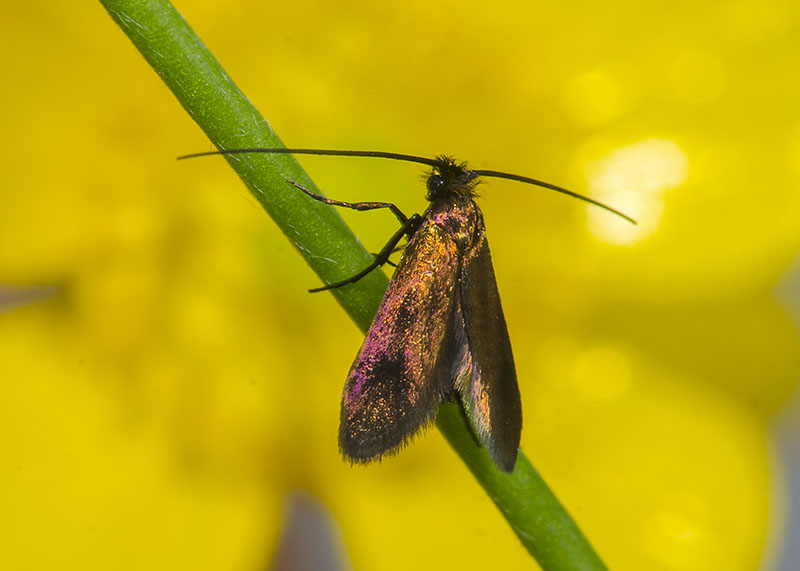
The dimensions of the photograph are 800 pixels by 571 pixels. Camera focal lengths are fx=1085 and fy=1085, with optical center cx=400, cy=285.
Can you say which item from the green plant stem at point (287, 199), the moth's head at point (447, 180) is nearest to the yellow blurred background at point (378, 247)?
the moth's head at point (447, 180)

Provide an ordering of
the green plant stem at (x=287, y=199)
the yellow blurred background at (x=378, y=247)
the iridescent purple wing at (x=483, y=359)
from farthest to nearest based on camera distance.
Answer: the yellow blurred background at (x=378, y=247) → the iridescent purple wing at (x=483, y=359) → the green plant stem at (x=287, y=199)

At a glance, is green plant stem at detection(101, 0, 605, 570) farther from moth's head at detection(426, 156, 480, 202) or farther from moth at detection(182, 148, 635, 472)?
moth's head at detection(426, 156, 480, 202)

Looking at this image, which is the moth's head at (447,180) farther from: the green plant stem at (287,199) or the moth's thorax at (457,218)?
the green plant stem at (287,199)

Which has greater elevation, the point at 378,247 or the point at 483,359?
the point at 378,247

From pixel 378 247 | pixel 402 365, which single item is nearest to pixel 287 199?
pixel 402 365

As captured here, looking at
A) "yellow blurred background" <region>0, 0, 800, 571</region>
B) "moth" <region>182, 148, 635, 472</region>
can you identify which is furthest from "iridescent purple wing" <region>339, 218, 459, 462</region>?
"yellow blurred background" <region>0, 0, 800, 571</region>

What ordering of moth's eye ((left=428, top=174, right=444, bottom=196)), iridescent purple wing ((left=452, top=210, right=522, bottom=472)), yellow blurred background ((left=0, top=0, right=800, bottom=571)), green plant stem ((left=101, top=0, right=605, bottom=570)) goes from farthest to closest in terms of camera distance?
yellow blurred background ((left=0, top=0, right=800, bottom=571))
moth's eye ((left=428, top=174, right=444, bottom=196))
iridescent purple wing ((left=452, top=210, right=522, bottom=472))
green plant stem ((left=101, top=0, right=605, bottom=570))

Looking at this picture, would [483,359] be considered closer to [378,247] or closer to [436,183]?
[436,183]
